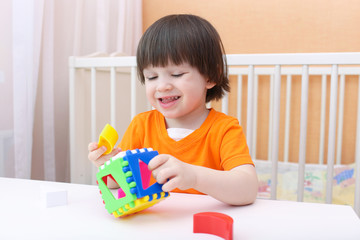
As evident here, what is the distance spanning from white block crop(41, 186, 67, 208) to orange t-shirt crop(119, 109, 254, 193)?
0.25m

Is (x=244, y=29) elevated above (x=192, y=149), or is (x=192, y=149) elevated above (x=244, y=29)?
(x=244, y=29)

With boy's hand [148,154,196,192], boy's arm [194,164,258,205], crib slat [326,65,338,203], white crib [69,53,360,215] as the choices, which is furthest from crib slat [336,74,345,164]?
boy's hand [148,154,196,192]

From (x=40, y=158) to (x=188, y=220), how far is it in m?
0.91

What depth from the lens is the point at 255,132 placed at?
6.71 ft

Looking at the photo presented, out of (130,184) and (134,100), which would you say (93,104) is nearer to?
(134,100)

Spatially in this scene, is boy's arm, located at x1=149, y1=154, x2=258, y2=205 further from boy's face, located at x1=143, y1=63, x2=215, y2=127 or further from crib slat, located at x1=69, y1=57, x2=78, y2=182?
crib slat, located at x1=69, y1=57, x2=78, y2=182

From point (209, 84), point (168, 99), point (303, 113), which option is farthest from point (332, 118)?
point (168, 99)

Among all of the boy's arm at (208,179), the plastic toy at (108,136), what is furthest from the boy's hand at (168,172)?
the plastic toy at (108,136)

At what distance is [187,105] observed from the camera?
2.17 feet

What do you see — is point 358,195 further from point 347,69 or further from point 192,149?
point 347,69

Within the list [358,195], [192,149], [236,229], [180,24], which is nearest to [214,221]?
[236,229]

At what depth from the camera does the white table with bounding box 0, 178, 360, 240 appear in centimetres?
40

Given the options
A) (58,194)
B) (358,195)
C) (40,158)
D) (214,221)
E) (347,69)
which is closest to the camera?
(214,221)

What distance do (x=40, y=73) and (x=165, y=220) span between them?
36.1 inches
